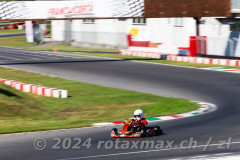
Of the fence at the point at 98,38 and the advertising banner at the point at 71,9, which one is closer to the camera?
the advertising banner at the point at 71,9

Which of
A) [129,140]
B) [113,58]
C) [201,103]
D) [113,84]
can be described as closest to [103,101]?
[201,103]

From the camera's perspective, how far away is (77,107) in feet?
68.2

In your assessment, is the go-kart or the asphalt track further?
the go-kart

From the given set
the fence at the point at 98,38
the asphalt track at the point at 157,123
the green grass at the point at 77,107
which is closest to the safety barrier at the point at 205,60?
the asphalt track at the point at 157,123

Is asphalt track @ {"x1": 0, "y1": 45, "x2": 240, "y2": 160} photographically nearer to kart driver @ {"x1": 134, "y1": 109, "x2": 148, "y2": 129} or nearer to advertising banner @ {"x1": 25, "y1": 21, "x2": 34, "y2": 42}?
kart driver @ {"x1": 134, "y1": 109, "x2": 148, "y2": 129}

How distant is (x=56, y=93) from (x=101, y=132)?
8.20 metres

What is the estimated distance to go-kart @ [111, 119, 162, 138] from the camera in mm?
14031

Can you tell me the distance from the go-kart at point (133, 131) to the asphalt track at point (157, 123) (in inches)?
9.4

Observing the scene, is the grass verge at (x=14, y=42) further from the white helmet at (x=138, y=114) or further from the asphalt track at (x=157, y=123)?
the white helmet at (x=138, y=114)

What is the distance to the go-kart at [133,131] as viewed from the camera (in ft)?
46.0

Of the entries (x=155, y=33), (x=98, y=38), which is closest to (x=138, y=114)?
(x=155, y=33)

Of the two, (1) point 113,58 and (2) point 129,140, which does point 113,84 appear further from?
(1) point 113,58

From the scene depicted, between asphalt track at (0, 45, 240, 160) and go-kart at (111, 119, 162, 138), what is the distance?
0.24 m

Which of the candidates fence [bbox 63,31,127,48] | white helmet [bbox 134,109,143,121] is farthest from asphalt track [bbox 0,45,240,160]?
fence [bbox 63,31,127,48]
